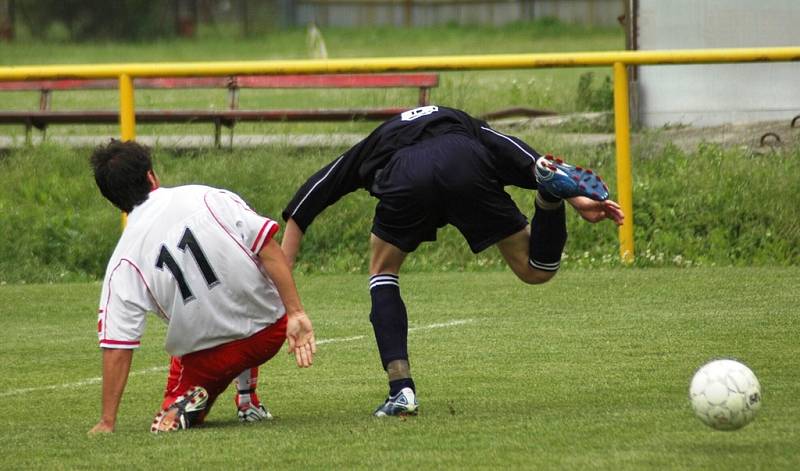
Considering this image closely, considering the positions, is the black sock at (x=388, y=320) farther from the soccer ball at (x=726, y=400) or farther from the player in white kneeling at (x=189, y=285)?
the soccer ball at (x=726, y=400)

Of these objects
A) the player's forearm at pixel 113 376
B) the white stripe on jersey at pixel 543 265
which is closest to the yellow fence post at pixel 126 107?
the white stripe on jersey at pixel 543 265

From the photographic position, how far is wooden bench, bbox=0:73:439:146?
13.3 metres

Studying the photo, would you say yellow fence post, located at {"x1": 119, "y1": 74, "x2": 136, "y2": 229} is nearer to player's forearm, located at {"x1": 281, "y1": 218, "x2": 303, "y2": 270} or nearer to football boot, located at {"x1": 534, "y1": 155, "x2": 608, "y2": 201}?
player's forearm, located at {"x1": 281, "y1": 218, "x2": 303, "y2": 270}

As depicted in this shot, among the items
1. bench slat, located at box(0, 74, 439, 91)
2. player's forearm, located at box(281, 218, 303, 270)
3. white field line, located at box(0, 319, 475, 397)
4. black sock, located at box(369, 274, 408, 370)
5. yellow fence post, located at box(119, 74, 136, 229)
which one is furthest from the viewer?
bench slat, located at box(0, 74, 439, 91)

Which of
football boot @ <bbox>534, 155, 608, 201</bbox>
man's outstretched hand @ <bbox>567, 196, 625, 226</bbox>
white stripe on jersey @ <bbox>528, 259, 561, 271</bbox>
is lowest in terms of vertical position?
white stripe on jersey @ <bbox>528, 259, 561, 271</bbox>

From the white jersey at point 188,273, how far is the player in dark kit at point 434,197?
1.64ft

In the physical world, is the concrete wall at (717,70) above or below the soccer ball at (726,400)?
above

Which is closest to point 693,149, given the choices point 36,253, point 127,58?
point 36,253

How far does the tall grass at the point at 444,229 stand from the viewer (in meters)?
11.3

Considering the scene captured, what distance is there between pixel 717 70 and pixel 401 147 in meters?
7.20

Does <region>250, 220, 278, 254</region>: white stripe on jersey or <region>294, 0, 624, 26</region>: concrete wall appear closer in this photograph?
<region>250, 220, 278, 254</region>: white stripe on jersey

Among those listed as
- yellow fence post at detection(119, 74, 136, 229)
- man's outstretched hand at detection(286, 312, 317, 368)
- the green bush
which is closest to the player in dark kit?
Answer: man's outstretched hand at detection(286, 312, 317, 368)

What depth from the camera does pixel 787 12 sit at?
560 inches

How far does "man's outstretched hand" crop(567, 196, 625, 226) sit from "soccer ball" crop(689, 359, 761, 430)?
0.99 m
